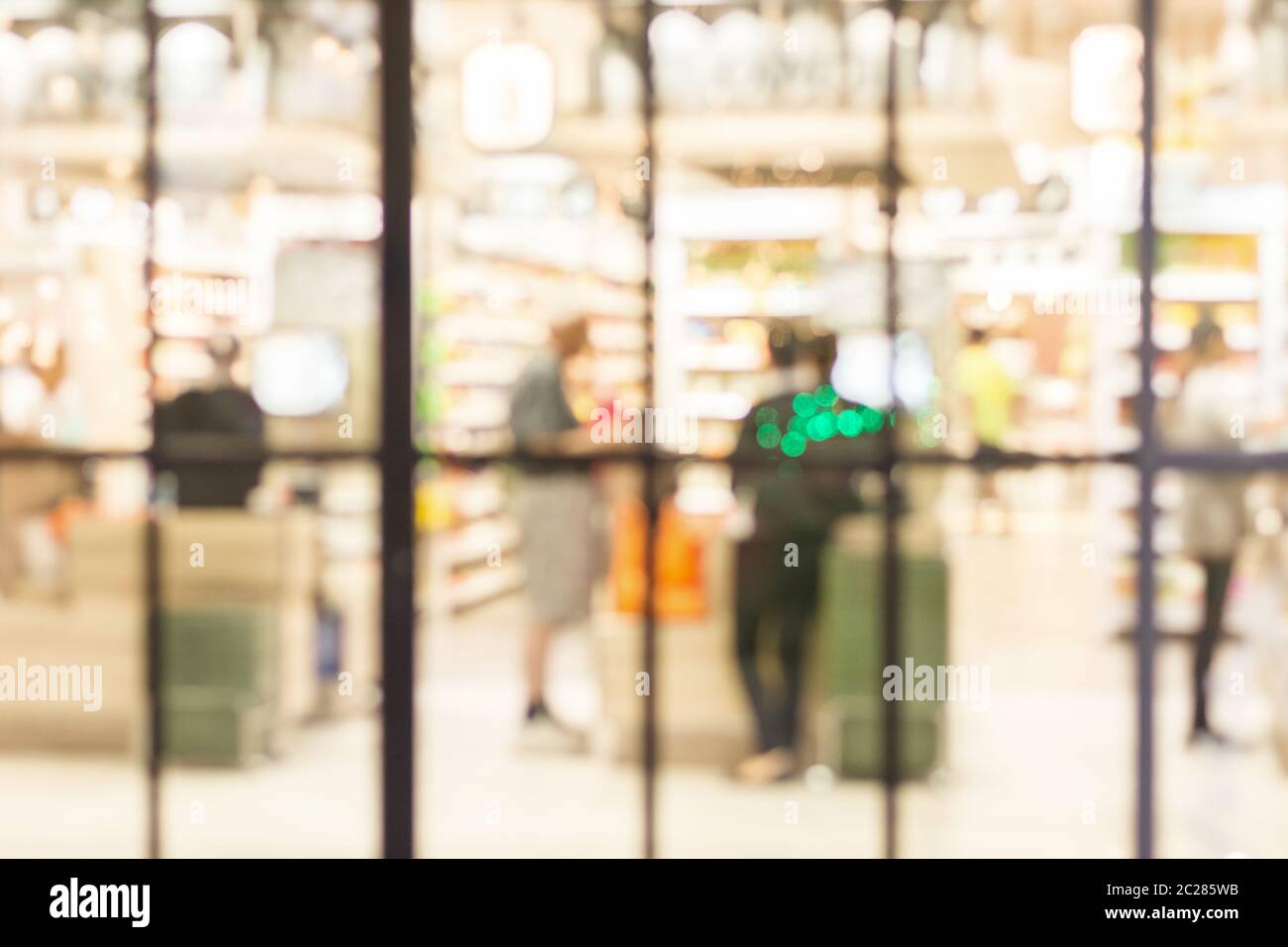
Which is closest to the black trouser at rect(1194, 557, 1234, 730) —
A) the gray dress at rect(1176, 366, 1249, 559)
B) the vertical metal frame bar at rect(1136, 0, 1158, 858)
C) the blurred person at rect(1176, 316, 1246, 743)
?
the blurred person at rect(1176, 316, 1246, 743)

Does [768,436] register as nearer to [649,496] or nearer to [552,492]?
[649,496]

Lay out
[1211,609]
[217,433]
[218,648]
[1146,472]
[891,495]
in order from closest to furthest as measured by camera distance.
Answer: [1146,472]
[891,495]
[217,433]
[218,648]
[1211,609]

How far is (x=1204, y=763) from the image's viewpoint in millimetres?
4477

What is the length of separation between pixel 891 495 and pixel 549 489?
90cm

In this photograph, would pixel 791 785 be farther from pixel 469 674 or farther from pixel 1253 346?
pixel 1253 346

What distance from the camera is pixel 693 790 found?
4312mm

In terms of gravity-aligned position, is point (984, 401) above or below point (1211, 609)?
above

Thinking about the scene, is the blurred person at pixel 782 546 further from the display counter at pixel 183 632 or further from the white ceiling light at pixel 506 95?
the display counter at pixel 183 632

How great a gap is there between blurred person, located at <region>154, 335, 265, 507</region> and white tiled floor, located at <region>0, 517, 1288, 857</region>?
713 millimetres

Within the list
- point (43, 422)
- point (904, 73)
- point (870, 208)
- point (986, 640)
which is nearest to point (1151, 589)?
point (986, 640)

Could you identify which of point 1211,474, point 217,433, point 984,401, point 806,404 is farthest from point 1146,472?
point 217,433

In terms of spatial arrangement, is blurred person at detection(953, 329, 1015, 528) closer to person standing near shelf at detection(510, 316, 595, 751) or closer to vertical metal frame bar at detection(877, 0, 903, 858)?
vertical metal frame bar at detection(877, 0, 903, 858)

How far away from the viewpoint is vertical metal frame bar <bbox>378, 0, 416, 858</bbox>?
4188 millimetres
